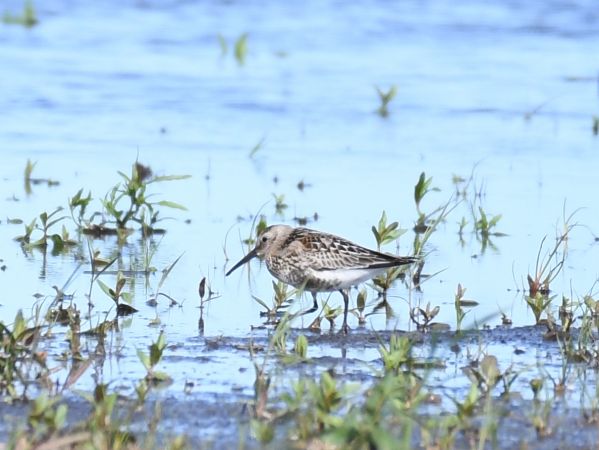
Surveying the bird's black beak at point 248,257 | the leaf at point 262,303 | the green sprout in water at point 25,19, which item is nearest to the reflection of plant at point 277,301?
the leaf at point 262,303

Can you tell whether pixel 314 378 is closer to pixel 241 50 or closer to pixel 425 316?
pixel 425 316

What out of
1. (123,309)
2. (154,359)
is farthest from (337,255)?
(154,359)

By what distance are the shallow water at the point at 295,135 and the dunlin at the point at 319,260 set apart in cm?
27

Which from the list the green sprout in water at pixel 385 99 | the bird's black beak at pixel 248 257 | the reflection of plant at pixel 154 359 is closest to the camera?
the reflection of plant at pixel 154 359

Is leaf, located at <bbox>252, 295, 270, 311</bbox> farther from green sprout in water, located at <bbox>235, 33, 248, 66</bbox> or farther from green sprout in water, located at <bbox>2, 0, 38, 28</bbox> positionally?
green sprout in water, located at <bbox>2, 0, 38, 28</bbox>

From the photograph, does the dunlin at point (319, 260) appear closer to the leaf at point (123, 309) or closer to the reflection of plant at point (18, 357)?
the leaf at point (123, 309)

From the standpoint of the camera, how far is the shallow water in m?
8.76

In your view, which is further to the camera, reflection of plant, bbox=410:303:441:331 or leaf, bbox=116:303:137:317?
leaf, bbox=116:303:137:317

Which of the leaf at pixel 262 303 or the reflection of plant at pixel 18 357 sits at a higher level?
the leaf at pixel 262 303

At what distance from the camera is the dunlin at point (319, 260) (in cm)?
816

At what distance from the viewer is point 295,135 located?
13398mm

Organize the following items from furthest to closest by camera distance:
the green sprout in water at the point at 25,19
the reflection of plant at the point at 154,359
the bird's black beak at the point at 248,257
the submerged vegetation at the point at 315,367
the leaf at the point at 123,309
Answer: the green sprout in water at the point at 25,19
the bird's black beak at the point at 248,257
the leaf at the point at 123,309
the reflection of plant at the point at 154,359
the submerged vegetation at the point at 315,367

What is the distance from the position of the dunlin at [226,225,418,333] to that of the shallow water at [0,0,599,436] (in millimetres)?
273

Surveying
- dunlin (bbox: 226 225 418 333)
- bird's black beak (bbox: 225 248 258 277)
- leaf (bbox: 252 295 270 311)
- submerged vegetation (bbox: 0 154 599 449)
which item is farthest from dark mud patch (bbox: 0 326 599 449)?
bird's black beak (bbox: 225 248 258 277)
